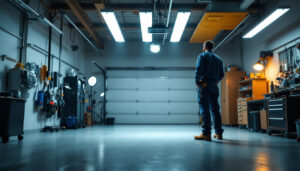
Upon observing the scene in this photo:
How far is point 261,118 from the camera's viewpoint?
20.0 ft

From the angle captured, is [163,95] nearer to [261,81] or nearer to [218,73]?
[261,81]

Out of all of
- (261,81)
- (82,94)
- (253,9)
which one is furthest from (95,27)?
(261,81)

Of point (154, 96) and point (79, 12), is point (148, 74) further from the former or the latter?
point (79, 12)

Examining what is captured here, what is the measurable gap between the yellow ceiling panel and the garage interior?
35 millimetres

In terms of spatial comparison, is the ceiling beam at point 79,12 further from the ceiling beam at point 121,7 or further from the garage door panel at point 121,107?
the garage door panel at point 121,107

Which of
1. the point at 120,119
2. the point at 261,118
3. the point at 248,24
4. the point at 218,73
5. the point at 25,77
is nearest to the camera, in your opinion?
the point at 218,73

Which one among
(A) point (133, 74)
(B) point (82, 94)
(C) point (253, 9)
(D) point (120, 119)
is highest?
(C) point (253, 9)

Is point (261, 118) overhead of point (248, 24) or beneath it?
beneath

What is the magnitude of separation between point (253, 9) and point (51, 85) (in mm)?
6840

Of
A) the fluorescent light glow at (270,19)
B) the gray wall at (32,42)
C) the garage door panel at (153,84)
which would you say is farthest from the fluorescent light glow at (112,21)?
the fluorescent light glow at (270,19)

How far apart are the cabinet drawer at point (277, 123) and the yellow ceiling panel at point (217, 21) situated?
3.29 metres

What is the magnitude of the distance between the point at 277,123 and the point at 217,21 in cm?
381

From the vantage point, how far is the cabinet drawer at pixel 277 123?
16.1 feet

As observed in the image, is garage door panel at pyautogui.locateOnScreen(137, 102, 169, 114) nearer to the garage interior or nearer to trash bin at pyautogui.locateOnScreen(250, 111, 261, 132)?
the garage interior
